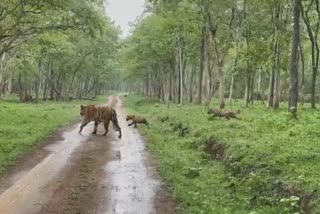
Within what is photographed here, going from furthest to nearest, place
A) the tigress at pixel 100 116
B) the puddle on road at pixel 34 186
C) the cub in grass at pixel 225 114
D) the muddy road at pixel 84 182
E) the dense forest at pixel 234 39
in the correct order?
the dense forest at pixel 234 39
the cub in grass at pixel 225 114
the tigress at pixel 100 116
the muddy road at pixel 84 182
the puddle on road at pixel 34 186

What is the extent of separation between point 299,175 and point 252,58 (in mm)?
20687

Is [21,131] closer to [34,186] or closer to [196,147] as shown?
[196,147]

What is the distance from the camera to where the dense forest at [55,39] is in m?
25.4

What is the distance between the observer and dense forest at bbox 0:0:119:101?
25.4 m

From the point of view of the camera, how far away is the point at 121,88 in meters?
199

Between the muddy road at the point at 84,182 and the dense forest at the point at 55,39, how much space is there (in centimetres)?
835

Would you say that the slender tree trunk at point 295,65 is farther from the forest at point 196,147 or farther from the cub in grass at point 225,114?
the cub in grass at point 225,114

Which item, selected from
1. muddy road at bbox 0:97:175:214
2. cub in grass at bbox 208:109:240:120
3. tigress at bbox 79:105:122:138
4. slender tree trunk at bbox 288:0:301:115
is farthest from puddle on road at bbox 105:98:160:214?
cub in grass at bbox 208:109:240:120

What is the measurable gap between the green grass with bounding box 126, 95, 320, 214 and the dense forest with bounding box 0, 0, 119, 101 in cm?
882

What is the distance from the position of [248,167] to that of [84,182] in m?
4.46

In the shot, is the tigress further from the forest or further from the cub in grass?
the cub in grass

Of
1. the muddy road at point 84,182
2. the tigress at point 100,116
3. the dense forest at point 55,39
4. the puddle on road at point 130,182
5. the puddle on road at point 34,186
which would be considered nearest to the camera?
the puddle on road at point 34,186

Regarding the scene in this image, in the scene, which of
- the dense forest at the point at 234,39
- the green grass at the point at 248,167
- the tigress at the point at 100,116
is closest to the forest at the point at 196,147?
the green grass at the point at 248,167

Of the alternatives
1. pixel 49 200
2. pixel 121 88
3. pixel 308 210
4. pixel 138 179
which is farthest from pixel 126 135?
pixel 121 88
